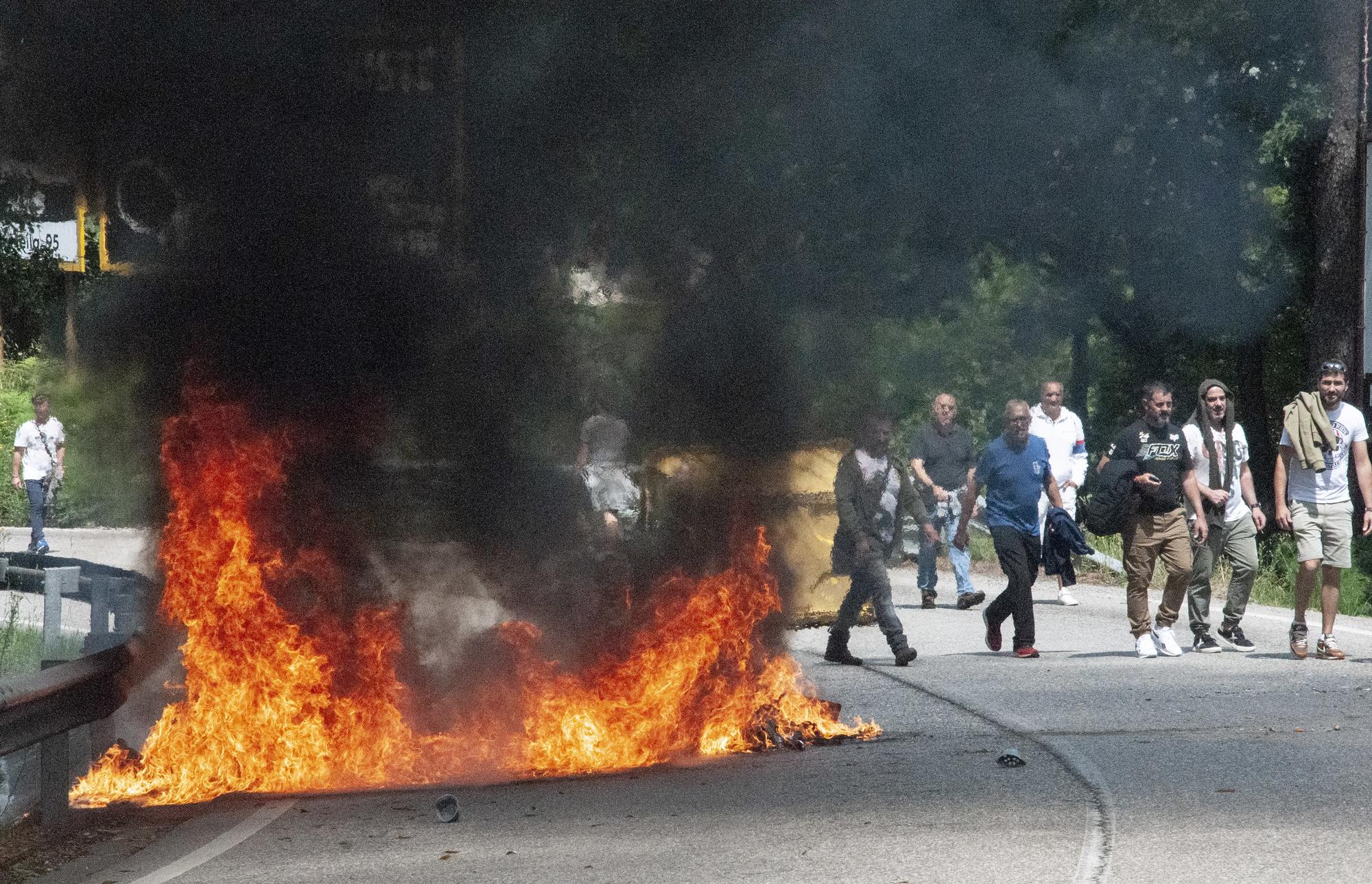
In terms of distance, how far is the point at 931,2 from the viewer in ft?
39.9

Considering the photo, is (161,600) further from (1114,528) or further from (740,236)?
(1114,528)

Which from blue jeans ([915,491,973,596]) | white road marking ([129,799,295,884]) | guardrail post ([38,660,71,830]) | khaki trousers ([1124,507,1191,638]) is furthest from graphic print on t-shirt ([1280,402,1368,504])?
guardrail post ([38,660,71,830])

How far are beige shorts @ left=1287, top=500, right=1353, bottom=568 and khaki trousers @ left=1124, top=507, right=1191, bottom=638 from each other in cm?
66

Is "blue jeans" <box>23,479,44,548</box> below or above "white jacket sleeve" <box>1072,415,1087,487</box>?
below

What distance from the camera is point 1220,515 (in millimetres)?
11516

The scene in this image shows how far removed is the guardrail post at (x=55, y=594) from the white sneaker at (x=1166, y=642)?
6.35 m

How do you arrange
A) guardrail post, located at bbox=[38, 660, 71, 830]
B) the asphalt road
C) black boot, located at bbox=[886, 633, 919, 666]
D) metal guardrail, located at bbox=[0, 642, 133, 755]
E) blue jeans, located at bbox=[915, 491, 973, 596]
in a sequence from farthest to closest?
blue jeans, located at bbox=[915, 491, 973, 596] < black boot, located at bbox=[886, 633, 919, 666] < guardrail post, located at bbox=[38, 660, 71, 830] < metal guardrail, located at bbox=[0, 642, 133, 755] < the asphalt road

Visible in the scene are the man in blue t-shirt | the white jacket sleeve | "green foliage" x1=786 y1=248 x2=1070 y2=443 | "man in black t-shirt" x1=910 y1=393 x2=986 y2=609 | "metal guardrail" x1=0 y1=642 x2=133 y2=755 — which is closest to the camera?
"metal guardrail" x1=0 y1=642 x2=133 y2=755

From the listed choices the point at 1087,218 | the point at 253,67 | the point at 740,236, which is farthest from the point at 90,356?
the point at 1087,218

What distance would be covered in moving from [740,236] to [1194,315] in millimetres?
13712

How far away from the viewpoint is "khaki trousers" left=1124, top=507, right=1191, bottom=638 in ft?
36.3

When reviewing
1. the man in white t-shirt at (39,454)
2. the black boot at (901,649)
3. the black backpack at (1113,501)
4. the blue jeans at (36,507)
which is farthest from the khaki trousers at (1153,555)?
the blue jeans at (36,507)

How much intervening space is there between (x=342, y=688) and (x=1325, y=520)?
631 centimetres

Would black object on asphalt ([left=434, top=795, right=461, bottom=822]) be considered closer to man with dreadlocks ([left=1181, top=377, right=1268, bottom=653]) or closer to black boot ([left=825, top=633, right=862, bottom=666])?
black boot ([left=825, top=633, right=862, bottom=666])
